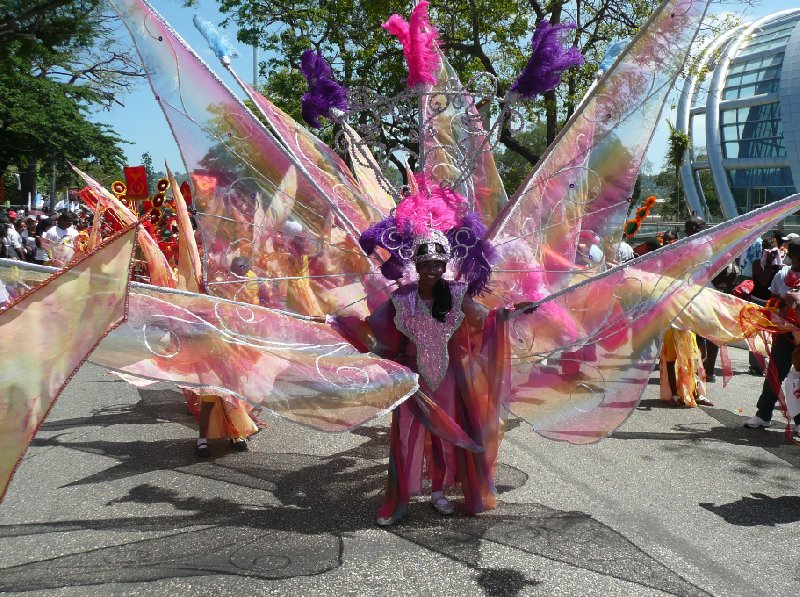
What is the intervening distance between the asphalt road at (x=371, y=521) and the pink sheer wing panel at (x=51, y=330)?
3.60 ft

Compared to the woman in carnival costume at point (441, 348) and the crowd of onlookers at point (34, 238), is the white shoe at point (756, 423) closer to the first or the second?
the woman in carnival costume at point (441, 348)

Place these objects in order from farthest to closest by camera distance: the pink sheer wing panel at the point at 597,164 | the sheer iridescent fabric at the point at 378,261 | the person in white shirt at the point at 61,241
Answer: the person in white shirt at the point at 61,241 < the pink sheer wing panel at the point at 597,164 < the sheer iridescent fabric at the point at 378,261

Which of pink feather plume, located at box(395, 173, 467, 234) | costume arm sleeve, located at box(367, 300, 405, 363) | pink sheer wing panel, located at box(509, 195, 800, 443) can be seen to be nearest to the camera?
pink sheer wing panel, located at box(509, 195, 800, 443)

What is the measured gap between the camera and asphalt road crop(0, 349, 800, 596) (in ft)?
10.9

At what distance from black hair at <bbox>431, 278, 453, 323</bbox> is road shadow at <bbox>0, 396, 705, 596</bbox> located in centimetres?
112

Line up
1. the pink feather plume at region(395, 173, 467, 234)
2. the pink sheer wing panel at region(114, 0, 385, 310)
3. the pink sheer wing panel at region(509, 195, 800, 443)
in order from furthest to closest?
the pink sheer wing panel at region(114, 0, 385, 310) < the pink feather plume at region(395, 173, 467, 234) < the pink sheer wing panel at region(509, 195, 800, 443)

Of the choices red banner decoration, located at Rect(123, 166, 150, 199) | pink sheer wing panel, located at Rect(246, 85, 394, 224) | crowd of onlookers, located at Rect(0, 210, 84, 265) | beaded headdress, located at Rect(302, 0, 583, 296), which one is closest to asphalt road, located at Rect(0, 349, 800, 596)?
beaded headdress, located at Rect(302, 0, 583, 296)

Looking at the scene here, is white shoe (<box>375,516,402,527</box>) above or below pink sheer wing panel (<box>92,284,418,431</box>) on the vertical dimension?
below

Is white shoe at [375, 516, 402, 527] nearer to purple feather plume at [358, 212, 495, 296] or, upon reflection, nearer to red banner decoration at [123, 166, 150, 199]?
purple feather plume at [358, 212, 495, 296]

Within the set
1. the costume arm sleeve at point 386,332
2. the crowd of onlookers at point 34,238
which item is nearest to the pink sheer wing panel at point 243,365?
the costume arm sleeve at point 386,332

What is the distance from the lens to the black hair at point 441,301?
3.93 m

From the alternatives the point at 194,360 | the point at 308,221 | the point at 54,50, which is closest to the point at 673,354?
the point at 308,221

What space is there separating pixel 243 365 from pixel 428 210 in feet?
4.14

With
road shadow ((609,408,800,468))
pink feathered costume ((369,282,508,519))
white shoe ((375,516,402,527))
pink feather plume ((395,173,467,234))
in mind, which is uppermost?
pink feather plume ((395,173,467,234))
